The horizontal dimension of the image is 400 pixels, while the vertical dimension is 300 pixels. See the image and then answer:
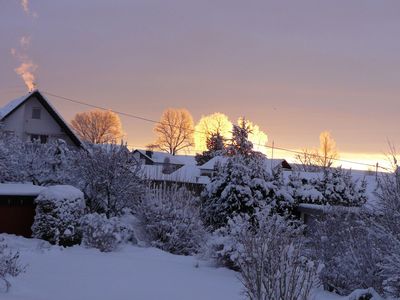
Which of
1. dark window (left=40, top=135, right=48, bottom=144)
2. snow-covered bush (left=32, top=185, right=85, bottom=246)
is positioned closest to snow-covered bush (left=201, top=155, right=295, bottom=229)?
snow-covered bush (left=32, top=185, right=85, bottom=246)

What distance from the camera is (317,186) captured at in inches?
945

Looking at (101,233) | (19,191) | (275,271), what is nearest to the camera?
(275,271)

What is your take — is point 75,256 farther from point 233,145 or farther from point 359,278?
point 233,145

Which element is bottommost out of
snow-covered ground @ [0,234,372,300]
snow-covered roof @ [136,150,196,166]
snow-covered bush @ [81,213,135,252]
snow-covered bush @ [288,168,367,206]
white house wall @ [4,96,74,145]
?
snow-covered ground @ [0,234,372,300]

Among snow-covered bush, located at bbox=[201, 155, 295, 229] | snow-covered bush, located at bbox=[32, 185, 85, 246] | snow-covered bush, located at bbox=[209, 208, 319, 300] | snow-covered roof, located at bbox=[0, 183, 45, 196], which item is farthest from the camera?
snow-covered bush, located at bbox=[201, 155, 295, 229]

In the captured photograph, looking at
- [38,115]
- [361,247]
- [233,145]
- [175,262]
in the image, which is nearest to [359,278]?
[361,247]

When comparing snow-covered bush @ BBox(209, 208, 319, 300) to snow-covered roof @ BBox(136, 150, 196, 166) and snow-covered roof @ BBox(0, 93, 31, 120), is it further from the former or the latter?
snow-covered roof @ BBox(136, 150, 196, 166)

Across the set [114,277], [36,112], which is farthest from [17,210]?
[36,112]

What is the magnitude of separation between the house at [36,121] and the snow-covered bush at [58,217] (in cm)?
1666

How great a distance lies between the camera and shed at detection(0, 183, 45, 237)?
16.4 metres

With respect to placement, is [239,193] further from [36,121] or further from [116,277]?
[36,121]

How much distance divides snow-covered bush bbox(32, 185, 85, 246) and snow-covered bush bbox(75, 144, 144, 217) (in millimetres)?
3502

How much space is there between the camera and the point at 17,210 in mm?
16578

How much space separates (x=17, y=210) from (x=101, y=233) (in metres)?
4.27
